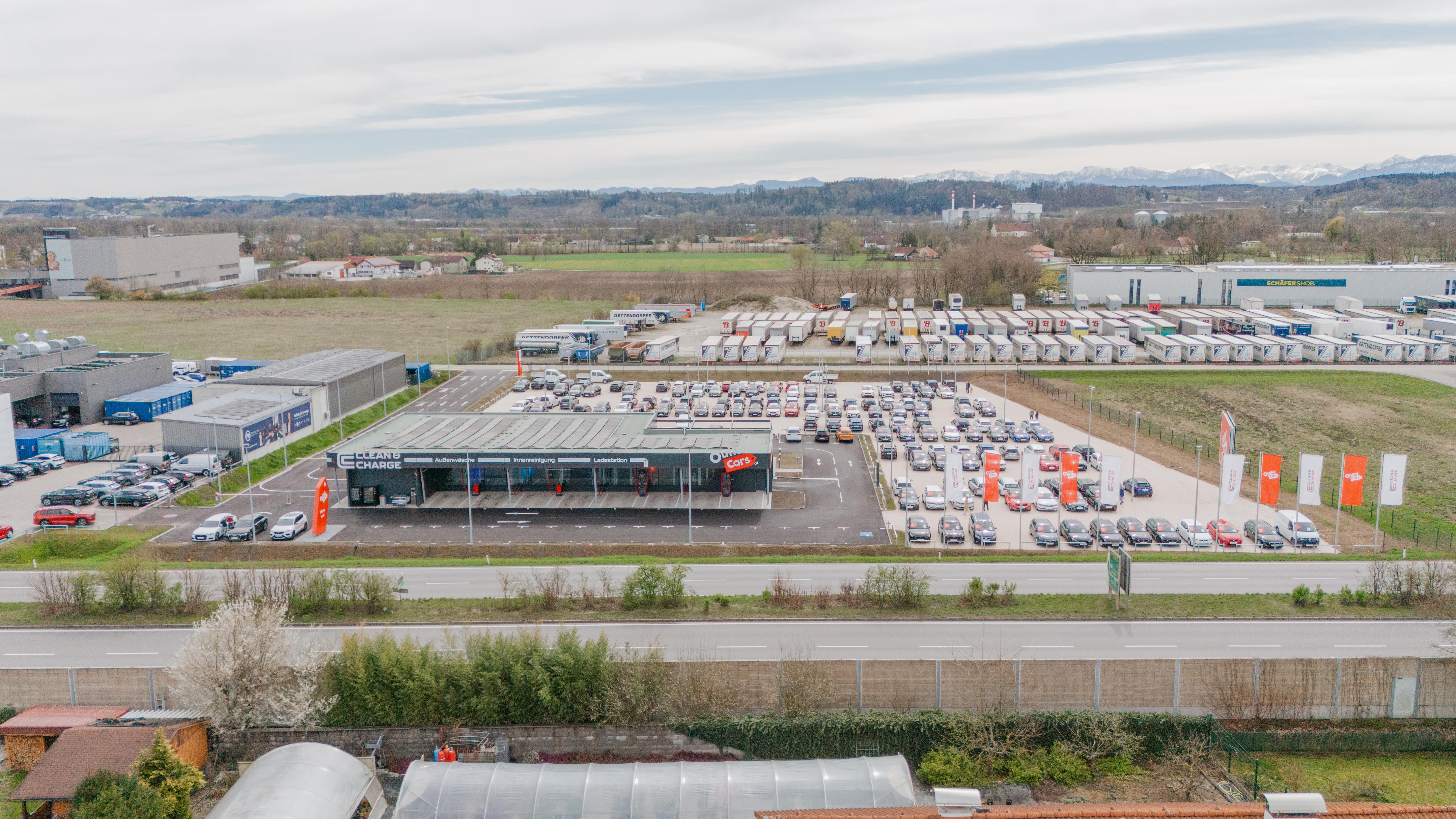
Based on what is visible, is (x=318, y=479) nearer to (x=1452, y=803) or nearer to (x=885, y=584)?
(x=885, y=584)

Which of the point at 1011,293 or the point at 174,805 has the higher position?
the point at 1011,293

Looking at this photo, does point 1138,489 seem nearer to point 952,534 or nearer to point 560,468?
point 952,534

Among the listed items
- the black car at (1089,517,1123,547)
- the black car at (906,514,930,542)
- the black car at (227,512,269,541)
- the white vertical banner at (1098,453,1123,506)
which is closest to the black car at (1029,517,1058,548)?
the black car at (1089,517,1123,547)

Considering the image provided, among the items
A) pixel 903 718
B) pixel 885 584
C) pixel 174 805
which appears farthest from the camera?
pixel 885 584

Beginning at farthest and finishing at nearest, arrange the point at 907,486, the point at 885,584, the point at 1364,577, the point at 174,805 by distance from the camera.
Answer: the point at 907,486 → the point at 1364,577 → the point at 885,584 → the point at 174,805

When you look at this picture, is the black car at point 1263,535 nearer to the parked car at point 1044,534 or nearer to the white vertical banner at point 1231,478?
the white vertical banner at point 1231,478

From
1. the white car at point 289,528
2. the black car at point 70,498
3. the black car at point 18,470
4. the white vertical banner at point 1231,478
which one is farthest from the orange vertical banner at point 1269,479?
the black car at point 18,470

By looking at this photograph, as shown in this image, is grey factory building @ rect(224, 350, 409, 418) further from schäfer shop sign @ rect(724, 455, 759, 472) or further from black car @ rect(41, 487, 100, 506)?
schäfer shop sign @ rect(724, 455, 759, 472)

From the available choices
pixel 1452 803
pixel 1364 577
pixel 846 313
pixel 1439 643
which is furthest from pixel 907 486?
pixel 846 313
